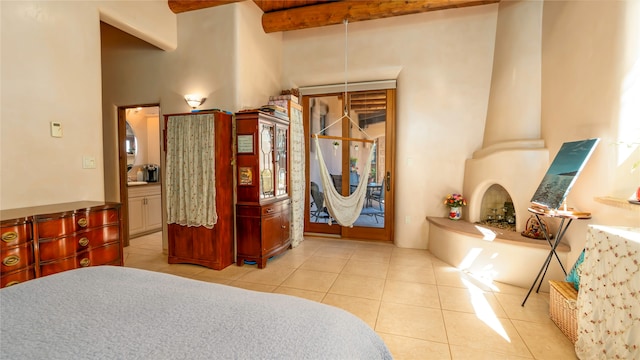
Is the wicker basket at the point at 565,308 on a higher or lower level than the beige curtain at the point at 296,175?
lower

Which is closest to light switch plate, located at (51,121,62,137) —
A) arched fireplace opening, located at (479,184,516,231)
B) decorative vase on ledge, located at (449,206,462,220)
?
decorative vase on ledge, located at (449,206,462,220)

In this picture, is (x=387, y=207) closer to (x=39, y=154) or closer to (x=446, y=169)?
(x=446, y=169)

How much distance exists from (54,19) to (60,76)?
0.43 metres

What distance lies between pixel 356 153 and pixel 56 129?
328cm

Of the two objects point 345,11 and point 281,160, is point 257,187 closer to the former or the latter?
point 281,160

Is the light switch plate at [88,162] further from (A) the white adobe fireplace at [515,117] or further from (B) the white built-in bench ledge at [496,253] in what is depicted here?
(A) the white adobe fireplace at [515,117]

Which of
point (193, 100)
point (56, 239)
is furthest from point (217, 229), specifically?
point (193, 100)

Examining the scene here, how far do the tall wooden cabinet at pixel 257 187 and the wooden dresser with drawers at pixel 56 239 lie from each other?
3.90 feet

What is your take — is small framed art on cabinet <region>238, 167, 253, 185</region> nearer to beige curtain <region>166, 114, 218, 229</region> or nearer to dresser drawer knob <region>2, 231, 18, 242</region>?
beige curtain <region>166, 114, 218, 229</region>

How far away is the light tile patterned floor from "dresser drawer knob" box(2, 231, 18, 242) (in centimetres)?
149

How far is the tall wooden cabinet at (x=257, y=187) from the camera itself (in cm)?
311

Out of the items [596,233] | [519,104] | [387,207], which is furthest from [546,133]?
[387,207]

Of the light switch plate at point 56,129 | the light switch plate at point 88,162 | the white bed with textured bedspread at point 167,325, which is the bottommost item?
the white bed with textured bedspread at point 167,325

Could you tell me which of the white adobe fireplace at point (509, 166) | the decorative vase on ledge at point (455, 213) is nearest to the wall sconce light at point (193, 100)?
the white adobe fireplace at point (509, 166)
